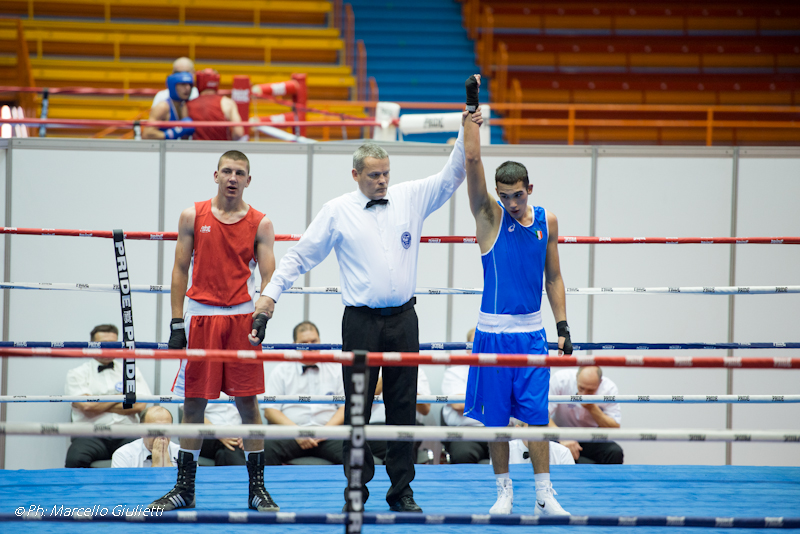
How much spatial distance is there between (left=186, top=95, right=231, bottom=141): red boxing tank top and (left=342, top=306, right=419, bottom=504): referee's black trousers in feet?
11.0

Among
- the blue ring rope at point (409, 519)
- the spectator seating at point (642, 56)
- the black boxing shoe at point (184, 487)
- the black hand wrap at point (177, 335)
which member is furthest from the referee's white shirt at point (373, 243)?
the spectator seating at point (642, 56)

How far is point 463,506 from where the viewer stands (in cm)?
322

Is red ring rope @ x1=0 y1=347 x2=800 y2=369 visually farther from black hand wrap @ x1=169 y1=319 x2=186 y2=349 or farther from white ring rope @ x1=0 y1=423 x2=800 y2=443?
black hand wrap @ x1=169 y1=319 x2=186 y2=349

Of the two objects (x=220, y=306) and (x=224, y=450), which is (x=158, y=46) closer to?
(x=224, y=450)

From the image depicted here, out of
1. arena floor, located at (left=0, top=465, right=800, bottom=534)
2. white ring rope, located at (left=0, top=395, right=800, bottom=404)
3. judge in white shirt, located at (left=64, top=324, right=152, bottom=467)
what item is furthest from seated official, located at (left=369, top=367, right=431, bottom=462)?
judge in white shirt, located at (left=64, top=324, right=152, bottom=467)

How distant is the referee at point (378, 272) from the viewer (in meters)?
3.01

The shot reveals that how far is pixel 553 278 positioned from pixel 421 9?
33.5ft

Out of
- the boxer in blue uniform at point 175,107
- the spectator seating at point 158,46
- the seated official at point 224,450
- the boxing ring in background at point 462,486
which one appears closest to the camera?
the boxing ring in background at point 462,486

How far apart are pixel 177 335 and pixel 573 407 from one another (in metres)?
3.07

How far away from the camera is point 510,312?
3061 mm

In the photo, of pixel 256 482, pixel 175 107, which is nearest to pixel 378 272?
pixel 256 482

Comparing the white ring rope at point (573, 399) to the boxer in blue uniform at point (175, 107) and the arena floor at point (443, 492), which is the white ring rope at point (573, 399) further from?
the boxer in blue uniform at point (175, 107)

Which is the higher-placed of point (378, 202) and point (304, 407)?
point (378, 202)

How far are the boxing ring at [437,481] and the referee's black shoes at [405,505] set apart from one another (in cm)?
6
